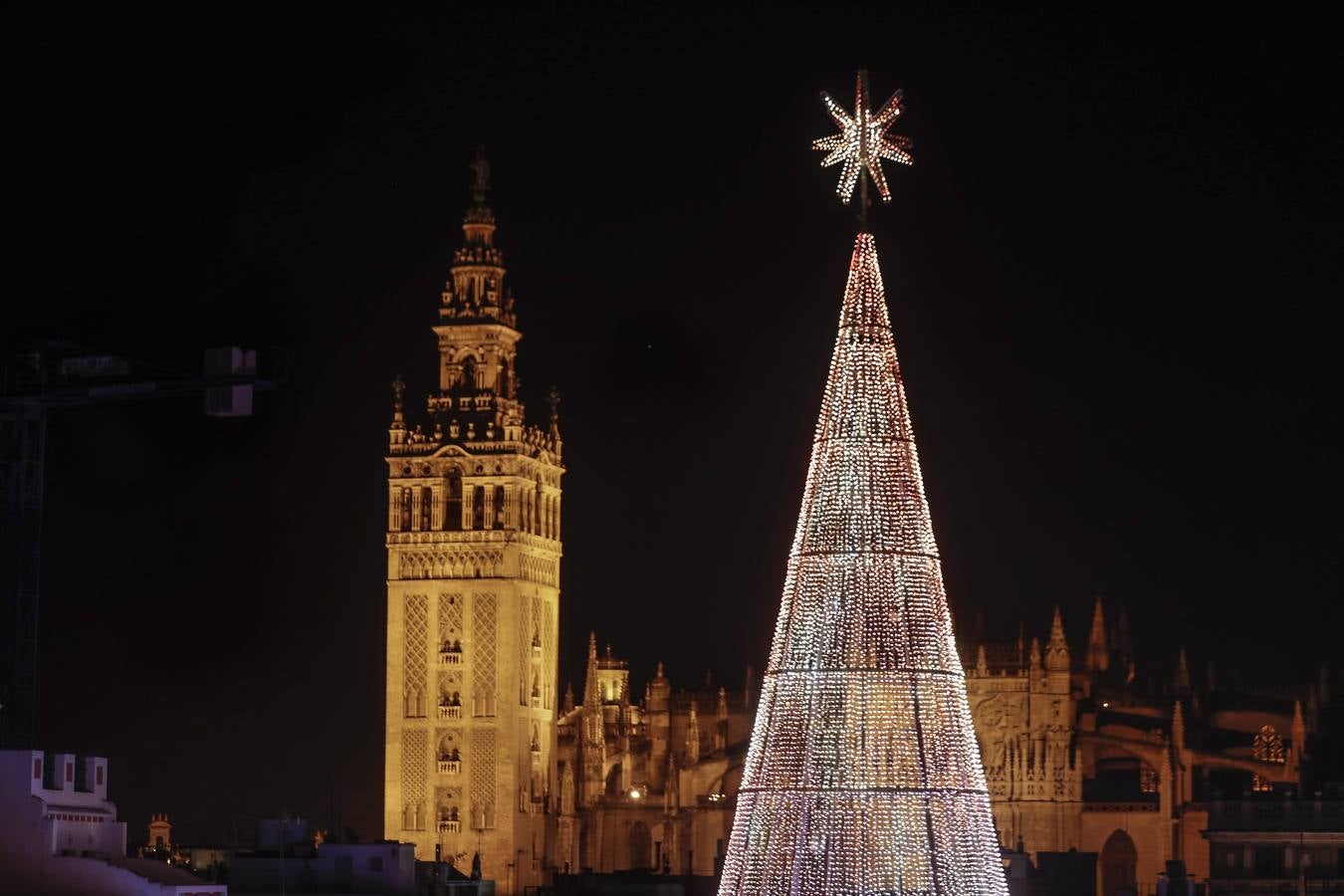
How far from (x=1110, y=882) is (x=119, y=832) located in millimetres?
47521

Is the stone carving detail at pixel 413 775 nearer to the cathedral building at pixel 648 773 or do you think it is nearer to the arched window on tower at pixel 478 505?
the cathedral building at pixel 648 773

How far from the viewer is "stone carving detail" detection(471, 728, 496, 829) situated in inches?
3883

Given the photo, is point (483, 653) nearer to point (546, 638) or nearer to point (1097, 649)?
point (546, 638)

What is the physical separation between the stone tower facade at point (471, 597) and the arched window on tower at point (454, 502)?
0.06 m

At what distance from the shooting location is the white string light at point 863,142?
49.1m

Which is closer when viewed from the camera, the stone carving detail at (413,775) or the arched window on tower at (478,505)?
the stone carving detail at (413,775)

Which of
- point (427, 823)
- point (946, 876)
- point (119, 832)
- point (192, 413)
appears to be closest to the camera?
point (946, 876)

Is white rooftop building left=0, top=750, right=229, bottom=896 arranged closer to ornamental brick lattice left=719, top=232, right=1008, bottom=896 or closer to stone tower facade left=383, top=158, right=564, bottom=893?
ornamental brick lattice left=719, top=232, right=1008, bottom=896

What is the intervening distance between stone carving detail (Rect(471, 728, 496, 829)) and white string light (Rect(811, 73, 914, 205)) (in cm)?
5205

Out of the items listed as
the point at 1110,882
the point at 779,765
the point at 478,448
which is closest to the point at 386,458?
the point at 478,448

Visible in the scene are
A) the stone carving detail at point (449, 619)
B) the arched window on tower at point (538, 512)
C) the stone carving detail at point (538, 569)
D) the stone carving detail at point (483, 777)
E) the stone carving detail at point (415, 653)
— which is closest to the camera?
the stone carving detail at point (483, 777)

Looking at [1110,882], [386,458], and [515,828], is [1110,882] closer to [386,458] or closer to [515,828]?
[515,828]

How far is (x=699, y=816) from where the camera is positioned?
10381cm

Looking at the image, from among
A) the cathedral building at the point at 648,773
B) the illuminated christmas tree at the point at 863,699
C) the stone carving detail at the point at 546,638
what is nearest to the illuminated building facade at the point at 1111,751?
the cathedral building at the point at 648,773
